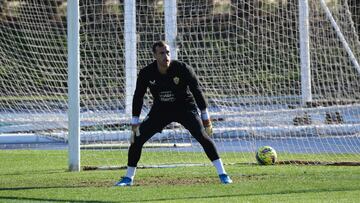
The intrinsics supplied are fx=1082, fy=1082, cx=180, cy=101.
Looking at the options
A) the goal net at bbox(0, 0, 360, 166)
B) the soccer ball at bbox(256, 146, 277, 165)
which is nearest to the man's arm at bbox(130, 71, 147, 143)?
the soccer ball at bbox(256, 146, 277, 165)

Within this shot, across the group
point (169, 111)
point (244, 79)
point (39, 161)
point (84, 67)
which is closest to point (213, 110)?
point (244, 79)

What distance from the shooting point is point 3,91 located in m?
20.2

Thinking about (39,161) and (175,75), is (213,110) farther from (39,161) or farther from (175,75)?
(175,75)

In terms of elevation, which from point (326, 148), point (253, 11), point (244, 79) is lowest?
point (326, 148)

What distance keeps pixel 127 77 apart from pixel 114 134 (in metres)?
1.80

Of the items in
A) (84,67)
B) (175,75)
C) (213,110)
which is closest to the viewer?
(175,75)

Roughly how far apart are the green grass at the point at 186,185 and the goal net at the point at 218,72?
2654mm

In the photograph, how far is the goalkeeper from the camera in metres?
13.9

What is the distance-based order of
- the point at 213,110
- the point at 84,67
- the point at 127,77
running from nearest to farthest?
the point at 127,77 < the point at 84,67 < the point at 213,110

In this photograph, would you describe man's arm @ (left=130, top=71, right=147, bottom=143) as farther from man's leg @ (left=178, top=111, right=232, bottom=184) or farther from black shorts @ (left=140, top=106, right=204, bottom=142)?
man's leg @ (left=178, top=111, right=232, bottom=184)

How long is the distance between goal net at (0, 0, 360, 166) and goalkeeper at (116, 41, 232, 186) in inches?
190

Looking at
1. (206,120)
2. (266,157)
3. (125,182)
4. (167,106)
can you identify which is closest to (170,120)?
(167,106)

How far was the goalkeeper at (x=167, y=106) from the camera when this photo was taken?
13906 millimetres

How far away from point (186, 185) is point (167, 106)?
1.05 metres
